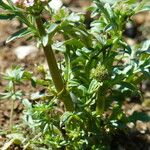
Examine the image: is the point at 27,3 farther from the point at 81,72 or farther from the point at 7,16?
the point at 81,72

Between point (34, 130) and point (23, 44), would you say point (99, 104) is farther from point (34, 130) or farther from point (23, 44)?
point (23, 44)

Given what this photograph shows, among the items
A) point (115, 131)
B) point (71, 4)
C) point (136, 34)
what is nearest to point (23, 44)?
point (71, 4)

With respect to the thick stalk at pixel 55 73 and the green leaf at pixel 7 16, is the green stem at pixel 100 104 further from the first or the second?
the green leaf at pixel 7 16

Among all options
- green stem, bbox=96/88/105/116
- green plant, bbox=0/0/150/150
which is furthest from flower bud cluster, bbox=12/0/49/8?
green stem, bbox=96/88/105/116

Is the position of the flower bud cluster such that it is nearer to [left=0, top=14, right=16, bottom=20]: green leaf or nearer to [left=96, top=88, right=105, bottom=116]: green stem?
[left=0, top=14, right=16, bottom=20]: green leaf

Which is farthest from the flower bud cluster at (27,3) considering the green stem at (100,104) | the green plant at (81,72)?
the green stem at (100,104)

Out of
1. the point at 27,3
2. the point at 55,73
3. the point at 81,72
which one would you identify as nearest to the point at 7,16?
the point at 27,3

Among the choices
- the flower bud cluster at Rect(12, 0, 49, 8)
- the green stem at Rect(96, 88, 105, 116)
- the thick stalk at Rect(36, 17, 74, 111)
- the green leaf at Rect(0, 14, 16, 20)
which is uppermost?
the green leaf at Rect(0, 14, 16, 20)
